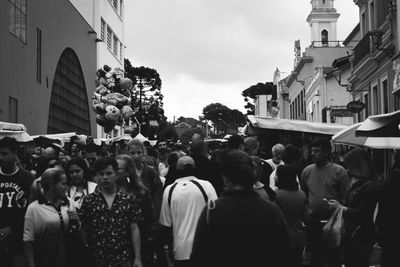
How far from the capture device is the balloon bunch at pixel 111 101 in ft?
74.0

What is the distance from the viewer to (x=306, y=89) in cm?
4803

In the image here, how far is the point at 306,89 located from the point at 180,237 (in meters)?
42.3

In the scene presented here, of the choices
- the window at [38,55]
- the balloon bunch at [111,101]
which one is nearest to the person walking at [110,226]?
the balloon bunch at [111,101]

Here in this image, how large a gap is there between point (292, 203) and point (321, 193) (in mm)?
857

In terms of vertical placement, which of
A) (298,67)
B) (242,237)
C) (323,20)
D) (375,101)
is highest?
(323,20)

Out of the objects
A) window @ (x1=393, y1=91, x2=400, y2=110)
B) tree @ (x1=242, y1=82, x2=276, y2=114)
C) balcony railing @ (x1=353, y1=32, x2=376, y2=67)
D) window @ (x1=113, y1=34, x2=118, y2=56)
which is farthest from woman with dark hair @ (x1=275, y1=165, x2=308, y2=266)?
tree @ (x1=242, y1=82, x2=276, y2=114)

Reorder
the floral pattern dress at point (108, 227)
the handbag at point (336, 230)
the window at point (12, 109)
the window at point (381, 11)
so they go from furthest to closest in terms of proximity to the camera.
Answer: the window at point (12, 109) < the window at point (381, 11) < the handbag at point (336, 230) < the floral pattern dress at point (108, 227)

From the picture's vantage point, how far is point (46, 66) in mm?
29000

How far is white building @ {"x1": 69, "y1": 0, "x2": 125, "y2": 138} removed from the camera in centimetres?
4009

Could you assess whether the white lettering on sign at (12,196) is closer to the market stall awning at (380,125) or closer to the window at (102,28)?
the market stall awning at (380,125)

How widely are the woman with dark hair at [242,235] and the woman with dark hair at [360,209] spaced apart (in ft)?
8.25

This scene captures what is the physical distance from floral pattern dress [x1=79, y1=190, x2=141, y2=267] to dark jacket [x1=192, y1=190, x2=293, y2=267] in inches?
69.1

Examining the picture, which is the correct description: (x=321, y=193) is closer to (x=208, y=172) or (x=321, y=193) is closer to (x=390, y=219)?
(x=208, y=172)

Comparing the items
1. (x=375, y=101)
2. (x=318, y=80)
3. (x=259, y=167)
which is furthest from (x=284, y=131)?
(x=318, y=80)
